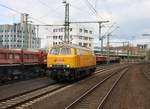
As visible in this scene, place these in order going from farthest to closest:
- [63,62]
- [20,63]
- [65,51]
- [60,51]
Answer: [20,63] → [60,51] → [65,51] → [63,62]

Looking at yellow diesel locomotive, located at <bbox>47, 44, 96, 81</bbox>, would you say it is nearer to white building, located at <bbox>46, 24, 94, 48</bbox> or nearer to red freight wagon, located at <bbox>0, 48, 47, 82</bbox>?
red freight wagon, located at <bbox>0, 48, 47, 82</bbox>

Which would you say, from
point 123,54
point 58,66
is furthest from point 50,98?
point 123,54

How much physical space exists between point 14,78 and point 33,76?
4503 mm

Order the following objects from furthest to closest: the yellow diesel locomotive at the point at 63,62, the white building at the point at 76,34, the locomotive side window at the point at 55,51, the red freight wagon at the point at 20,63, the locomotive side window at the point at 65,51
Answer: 1. the white building at the point at 76,34
2. the locomotive side window at the point at 55,51
3. the locomotive side window at the point at 65,51
4. the red freight wagon at the point at 20,63
5. the yellow diesel locomotive at the point at 63,62

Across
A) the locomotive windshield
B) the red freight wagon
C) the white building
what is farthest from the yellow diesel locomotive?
the white building

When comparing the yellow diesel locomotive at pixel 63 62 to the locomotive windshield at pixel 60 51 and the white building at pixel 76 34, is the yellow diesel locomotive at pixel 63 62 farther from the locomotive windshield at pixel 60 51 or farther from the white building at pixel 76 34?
the white building at pixel 76 34

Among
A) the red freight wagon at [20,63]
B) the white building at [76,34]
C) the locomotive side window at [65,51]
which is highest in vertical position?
the white building at [76,34]

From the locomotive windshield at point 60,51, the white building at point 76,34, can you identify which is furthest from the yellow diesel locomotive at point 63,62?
the white building at point 76,34

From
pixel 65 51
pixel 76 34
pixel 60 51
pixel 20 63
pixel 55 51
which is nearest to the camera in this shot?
pixel 65 51

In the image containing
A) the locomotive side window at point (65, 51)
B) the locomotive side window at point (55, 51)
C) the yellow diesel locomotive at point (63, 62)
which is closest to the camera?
the yellow diesel locomotive at point (63, 62)

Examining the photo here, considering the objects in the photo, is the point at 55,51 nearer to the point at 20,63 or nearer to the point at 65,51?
the point at 65,51

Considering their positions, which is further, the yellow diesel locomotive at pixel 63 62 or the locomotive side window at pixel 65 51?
the locomotive side window at pixel 65 51

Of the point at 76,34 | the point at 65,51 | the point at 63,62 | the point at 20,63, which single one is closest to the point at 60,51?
the point at 65,51

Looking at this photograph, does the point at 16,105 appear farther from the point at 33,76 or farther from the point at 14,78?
the point at 33,76
